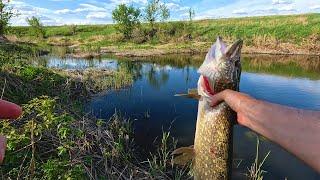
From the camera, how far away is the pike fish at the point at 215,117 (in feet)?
11.6

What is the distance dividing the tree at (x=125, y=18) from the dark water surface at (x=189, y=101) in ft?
85.8

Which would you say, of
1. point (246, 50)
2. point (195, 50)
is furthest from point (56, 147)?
point (246, 50)

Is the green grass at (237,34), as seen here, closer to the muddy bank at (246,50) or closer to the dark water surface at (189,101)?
the muddy bank at (246,50)

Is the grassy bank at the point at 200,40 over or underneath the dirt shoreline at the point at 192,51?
over

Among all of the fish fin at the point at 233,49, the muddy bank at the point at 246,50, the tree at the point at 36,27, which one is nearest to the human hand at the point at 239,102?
the fish fin at the point at 233,49

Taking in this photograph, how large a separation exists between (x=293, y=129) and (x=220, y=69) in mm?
2531

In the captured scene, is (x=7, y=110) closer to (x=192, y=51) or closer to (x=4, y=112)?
(x=4, y=112)

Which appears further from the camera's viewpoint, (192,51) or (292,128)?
(192,51)

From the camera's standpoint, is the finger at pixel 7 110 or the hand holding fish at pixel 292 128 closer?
the finger at pixel 7 110

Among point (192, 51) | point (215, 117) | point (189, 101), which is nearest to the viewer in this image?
point (215, 117)

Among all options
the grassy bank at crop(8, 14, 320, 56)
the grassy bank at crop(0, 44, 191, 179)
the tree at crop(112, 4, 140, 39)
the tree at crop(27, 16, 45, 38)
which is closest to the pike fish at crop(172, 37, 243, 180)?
the grassy bank at crop(0, 44, 191, 179)

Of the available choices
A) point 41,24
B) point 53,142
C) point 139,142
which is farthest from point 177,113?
point 41,24

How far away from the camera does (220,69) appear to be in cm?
363

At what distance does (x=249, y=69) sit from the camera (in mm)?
28734
